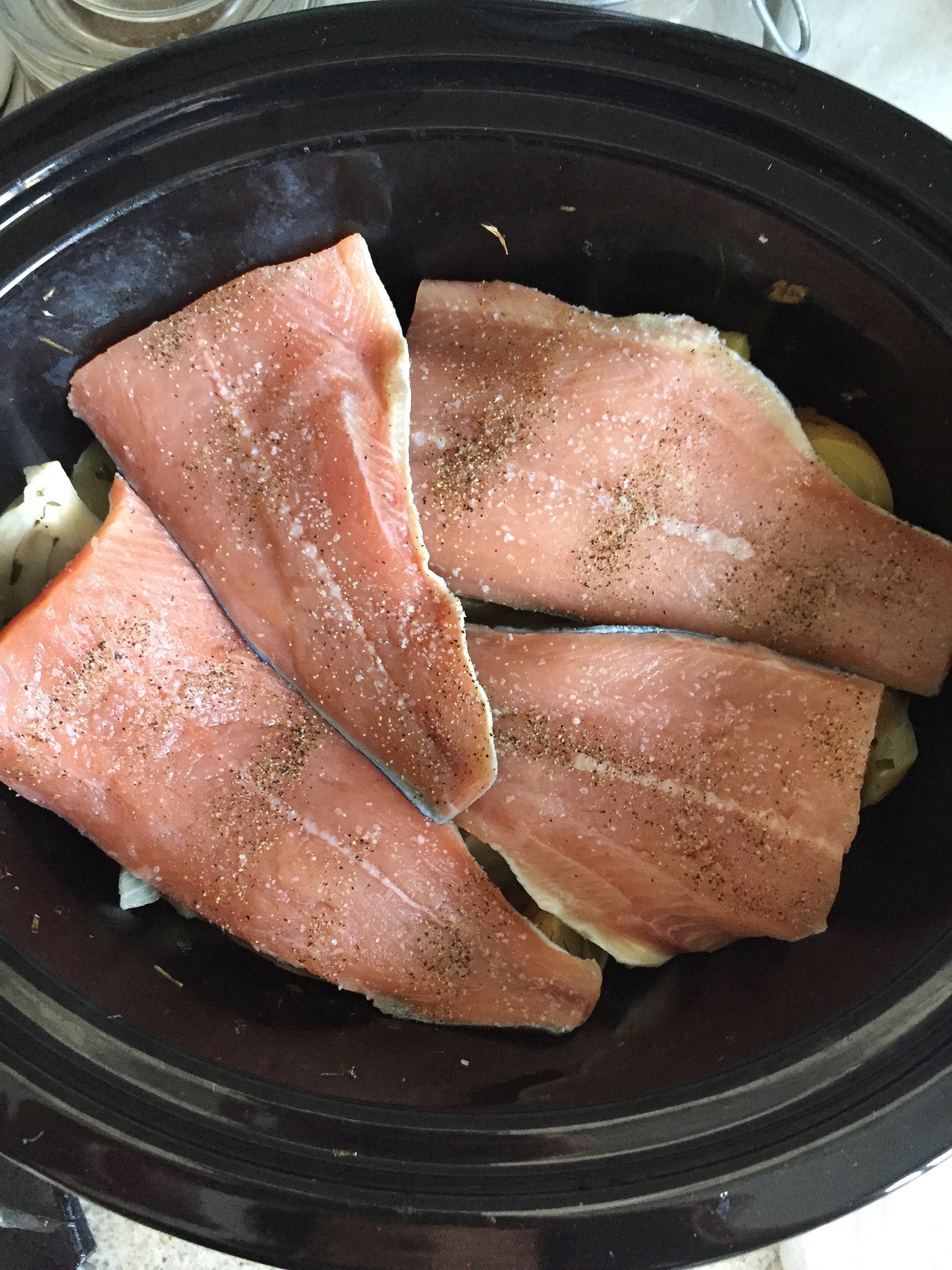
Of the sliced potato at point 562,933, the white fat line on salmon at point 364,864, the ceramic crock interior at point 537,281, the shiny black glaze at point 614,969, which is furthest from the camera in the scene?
the sliced potato at point 562,933

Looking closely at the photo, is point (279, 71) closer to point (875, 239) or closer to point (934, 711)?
point (875, 239)

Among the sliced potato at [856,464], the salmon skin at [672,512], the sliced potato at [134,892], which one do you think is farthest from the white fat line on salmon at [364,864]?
the sliced potato at [856,464]

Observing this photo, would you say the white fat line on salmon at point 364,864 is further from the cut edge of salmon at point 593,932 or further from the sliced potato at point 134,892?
the sliced potato at point 134,892

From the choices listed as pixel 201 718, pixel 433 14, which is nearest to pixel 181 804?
pixel 201 718

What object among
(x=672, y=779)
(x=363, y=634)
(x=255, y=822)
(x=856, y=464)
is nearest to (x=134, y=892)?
(x=255, y=822)

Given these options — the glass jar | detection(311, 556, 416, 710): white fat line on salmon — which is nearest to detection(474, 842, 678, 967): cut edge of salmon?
detection(311, 556, 416, 710): white fat line on salmon

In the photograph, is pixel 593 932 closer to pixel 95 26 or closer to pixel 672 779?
pixel 672 779

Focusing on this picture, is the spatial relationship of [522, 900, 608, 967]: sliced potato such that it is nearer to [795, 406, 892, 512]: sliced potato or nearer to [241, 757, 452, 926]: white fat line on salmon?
[241, 757, 452, 926]: white fat line on salmon
